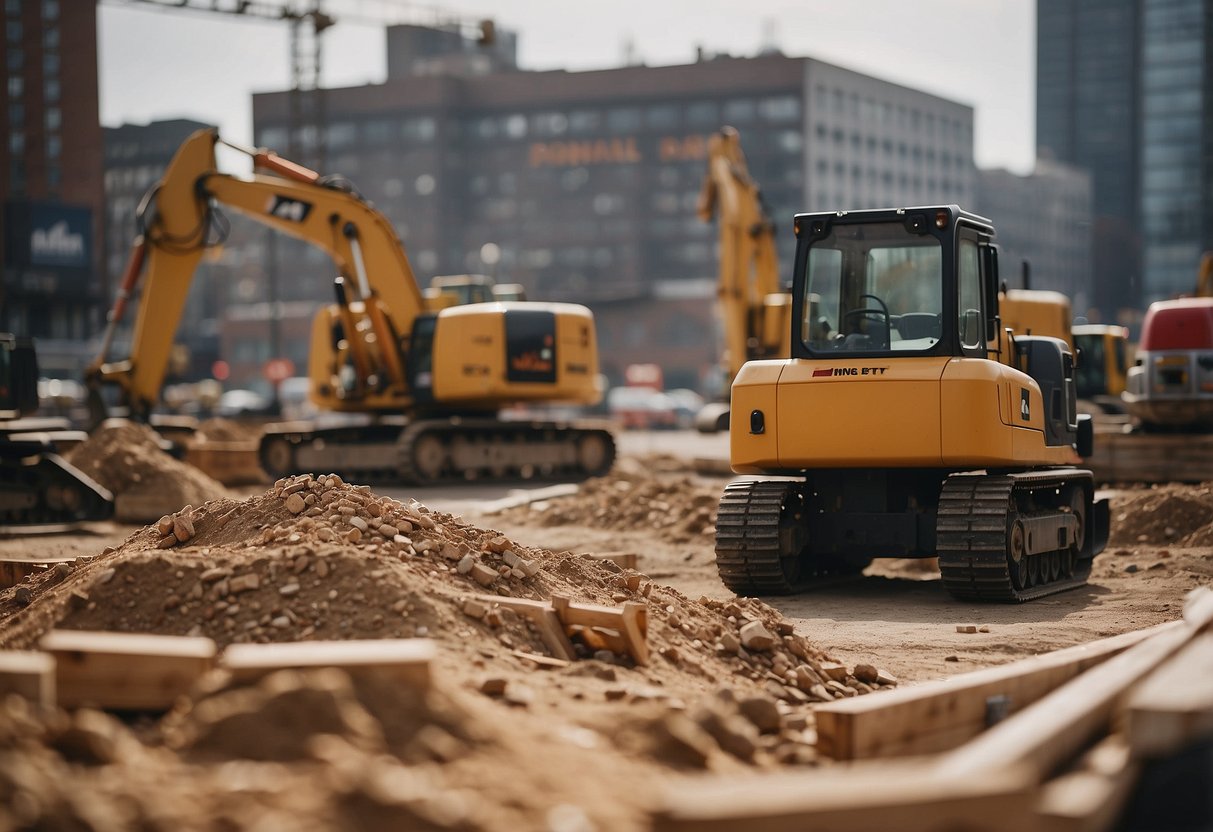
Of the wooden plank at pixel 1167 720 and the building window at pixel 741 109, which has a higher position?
the building window at pixel 741 109

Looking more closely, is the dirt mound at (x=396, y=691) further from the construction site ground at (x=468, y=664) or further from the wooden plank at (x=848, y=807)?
the wooden plank at (x=848, y=807)

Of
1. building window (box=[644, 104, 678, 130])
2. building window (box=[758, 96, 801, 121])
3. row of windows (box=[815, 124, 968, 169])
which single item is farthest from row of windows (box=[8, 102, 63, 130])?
row of windows (box=[815, 124, 968, 169])

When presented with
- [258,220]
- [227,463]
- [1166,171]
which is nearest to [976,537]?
[258,220]

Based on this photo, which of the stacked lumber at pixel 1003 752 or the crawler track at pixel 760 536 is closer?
the stacked lumber at pixel 1003 752

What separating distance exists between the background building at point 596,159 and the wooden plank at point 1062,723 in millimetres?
111412

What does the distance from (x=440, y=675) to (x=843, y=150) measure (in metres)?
125

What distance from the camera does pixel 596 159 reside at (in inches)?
4995

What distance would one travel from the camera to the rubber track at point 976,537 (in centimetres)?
1191

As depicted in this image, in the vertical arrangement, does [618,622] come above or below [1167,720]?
below

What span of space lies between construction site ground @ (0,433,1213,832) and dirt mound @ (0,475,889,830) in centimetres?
1

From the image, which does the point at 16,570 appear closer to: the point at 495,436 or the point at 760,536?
the point at 760,536

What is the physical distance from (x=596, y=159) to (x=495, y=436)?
10248cm

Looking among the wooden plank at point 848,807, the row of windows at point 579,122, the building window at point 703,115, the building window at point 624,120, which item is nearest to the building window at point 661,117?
the row of windows at point 579,122

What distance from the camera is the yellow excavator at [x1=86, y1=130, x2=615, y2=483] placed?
23781mm
